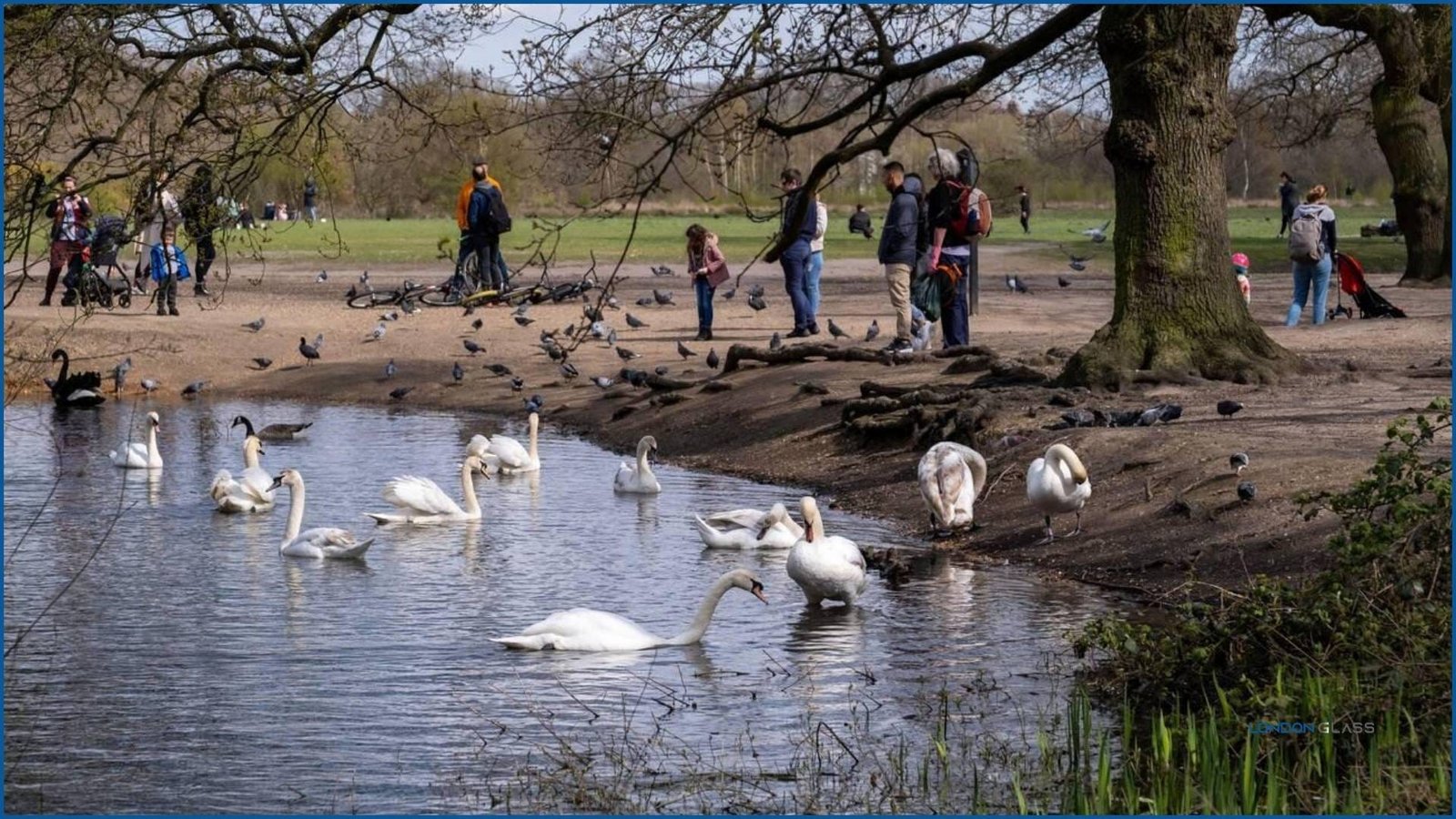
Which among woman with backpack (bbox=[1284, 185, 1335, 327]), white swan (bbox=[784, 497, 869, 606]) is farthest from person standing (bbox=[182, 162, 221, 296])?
woman with backpack (bbox=[1284, 185, 1335, 327])

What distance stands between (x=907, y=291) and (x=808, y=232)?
342 cm

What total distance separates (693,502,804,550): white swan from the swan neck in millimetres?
2799

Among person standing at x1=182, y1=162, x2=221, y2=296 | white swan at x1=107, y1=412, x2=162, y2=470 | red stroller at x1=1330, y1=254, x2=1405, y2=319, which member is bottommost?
white swan at x1=107, y1=412, x2=162, y2=470

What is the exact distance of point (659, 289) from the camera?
3772cm

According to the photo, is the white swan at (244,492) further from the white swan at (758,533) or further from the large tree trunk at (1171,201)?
the large tree trunk at (1171,201)

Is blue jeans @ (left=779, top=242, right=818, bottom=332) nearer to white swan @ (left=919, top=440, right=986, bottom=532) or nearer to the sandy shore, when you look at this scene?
the sandy shore

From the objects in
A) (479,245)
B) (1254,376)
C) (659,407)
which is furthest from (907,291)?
(479,245)

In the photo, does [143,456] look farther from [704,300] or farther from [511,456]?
[704,300]

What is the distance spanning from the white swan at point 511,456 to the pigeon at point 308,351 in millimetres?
9134

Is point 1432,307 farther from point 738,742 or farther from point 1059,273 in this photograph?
point 738,742

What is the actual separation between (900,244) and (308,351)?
9532mm

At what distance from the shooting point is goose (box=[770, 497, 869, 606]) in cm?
1184

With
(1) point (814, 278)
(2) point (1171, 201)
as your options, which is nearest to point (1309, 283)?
(1) point (814, 278)

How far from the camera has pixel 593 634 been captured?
10.8m
